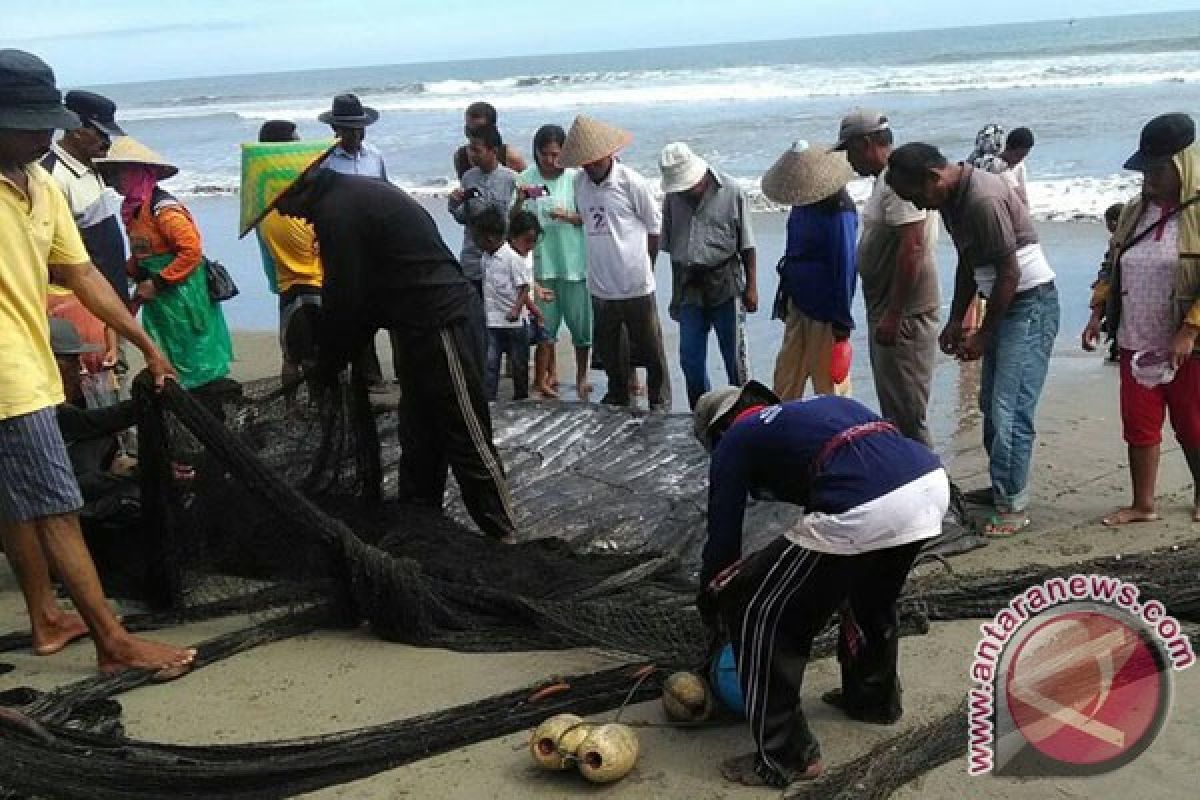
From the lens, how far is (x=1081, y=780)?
3145 mm

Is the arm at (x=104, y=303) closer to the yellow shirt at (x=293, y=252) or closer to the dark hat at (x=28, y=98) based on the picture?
the dark hat at (x=28, y=98)

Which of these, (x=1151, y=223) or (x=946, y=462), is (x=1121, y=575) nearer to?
(x=1151, y=223)

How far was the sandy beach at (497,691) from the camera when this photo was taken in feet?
10.4

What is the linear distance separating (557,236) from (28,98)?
439 cm

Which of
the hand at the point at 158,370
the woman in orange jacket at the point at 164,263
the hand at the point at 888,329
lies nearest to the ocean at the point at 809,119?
the hand at the point at 888,329

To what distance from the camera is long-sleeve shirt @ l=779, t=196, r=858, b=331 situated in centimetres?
591

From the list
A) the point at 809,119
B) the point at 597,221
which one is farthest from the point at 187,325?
the point at 809,119

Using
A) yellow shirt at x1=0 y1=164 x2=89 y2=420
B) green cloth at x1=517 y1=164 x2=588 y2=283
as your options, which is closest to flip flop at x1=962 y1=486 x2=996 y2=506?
green cloth at x1=517 y1=164 x2=588 y2=283

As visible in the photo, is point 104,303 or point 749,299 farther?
point 749,299

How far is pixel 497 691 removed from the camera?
3738mm

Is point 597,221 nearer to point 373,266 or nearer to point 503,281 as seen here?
point 503,281

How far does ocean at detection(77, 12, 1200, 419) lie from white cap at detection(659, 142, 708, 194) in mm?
1742

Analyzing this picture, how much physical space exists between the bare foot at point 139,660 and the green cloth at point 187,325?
261 centimetres

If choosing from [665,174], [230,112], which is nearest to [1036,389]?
[665,174]
